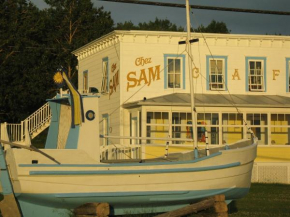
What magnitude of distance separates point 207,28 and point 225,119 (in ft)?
173

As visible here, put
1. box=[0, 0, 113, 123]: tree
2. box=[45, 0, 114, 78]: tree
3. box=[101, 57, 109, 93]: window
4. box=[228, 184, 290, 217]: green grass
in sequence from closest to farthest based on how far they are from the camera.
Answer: box=[228, 184, 290, 217]: green grass < box=[101, 57, 109, 93]: window < box=[0, 0, 113, 123]: tree < box=[45, 0, 114, 78]: tree

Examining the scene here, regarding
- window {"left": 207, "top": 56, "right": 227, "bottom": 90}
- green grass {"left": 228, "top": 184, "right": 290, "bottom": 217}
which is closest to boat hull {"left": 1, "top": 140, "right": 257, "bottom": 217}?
green grass {"left": 228, "top": 184, "right": 290, "bottom": 217}

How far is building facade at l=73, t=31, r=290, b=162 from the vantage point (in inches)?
1150

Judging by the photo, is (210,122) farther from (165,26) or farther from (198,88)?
(165,26)

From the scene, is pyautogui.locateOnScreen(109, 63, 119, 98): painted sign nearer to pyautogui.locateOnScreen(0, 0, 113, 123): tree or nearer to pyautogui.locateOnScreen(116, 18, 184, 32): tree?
pyautogui.locateOnScreen(0, 0, 113, 123): tree

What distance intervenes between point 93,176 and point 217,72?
57.7 feet

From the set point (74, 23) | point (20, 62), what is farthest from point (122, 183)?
point (74, 23)

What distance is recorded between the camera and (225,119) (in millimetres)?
30250

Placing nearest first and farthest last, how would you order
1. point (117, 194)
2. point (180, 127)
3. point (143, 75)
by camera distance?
point (117, 194), point (180, 127), point (143, 75)

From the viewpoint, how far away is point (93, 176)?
14.6 m

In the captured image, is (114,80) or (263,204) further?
(114,80)

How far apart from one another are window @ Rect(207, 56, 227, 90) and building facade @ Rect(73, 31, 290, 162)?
0.15 feet

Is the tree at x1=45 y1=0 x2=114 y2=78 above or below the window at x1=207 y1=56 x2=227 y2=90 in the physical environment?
above

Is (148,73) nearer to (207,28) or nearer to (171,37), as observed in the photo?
(171,37)
